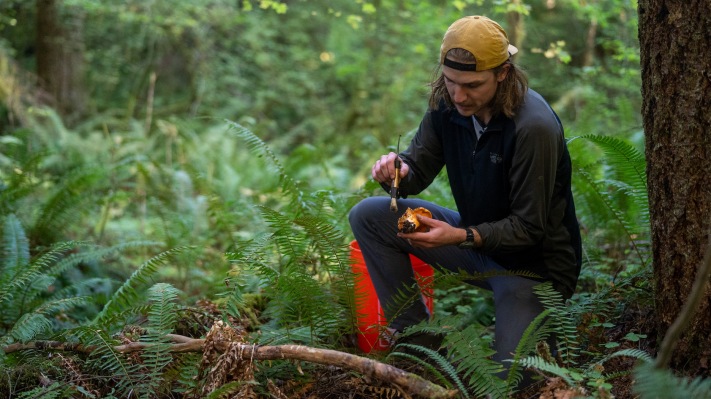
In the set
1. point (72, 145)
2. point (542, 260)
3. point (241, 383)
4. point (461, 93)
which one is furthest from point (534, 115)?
point (72, 145)

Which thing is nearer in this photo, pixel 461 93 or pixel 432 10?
pixel 461 93

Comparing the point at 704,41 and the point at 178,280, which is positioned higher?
the point at 704,41

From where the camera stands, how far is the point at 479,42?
2.71m

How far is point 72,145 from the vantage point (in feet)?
25.3

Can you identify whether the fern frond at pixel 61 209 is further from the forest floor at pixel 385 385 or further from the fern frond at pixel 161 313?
the forest floor at pixel 385 385

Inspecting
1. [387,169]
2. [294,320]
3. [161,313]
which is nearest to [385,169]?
[387,169]

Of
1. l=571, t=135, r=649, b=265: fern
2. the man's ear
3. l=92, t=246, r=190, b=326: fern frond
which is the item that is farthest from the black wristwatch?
l=92, t=246, r=190, b=326: fern frond

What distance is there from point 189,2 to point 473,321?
25.0 feet

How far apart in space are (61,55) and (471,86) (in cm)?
781

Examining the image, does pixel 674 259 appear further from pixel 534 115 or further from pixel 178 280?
pixel 178 280

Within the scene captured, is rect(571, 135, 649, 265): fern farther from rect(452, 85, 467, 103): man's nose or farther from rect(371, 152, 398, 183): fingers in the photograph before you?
rect(371, 152, 398, 183): fingers

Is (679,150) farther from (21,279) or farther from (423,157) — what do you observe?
(21,279)

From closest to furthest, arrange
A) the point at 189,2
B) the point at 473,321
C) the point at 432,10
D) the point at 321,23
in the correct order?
the point at 473,321 < the point at 432,10 < the point at 189,2 < the point at 321,23

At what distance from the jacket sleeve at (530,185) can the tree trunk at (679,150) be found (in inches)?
15.3
